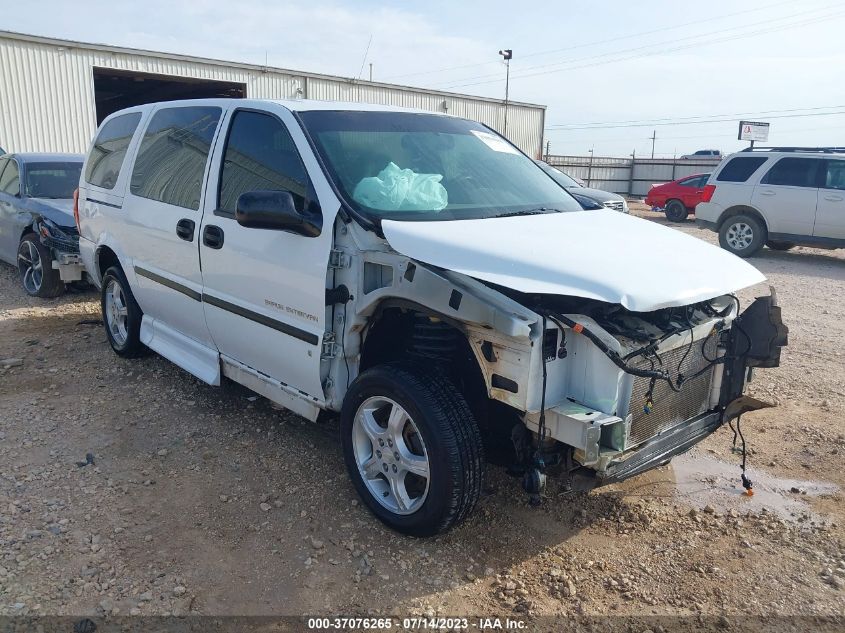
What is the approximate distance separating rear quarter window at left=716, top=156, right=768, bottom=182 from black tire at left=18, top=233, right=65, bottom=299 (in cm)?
1175

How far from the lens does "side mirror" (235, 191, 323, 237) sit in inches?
133

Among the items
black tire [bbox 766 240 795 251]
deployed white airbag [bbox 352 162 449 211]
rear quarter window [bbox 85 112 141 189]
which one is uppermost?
rear quarter window [bbox 85 112 141 189]

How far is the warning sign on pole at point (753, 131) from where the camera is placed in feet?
115

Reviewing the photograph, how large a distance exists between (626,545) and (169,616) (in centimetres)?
210

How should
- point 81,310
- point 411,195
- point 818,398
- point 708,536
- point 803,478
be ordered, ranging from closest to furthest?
point 708,536 → point 411,195 → point 803,478 → point 818,398 → point 81,310

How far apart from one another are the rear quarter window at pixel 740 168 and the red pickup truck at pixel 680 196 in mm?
7573

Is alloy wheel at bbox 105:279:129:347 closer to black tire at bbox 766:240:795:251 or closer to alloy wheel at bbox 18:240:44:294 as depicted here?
alloy wheel at bbox 18:240:44:294

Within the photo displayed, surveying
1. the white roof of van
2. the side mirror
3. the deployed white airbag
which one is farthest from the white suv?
the side mirror

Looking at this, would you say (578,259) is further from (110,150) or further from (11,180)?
(11,180)

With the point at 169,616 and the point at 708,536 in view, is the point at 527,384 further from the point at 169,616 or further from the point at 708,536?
the point at 169,616

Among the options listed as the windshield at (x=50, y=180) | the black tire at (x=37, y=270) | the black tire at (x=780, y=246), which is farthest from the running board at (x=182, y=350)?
the black tire at (x=780, y=246)

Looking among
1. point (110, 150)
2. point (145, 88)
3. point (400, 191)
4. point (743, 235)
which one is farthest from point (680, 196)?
point (400, 191)

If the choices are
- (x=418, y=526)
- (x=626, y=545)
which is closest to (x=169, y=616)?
(x=418, y=526)

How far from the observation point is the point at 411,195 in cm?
368
